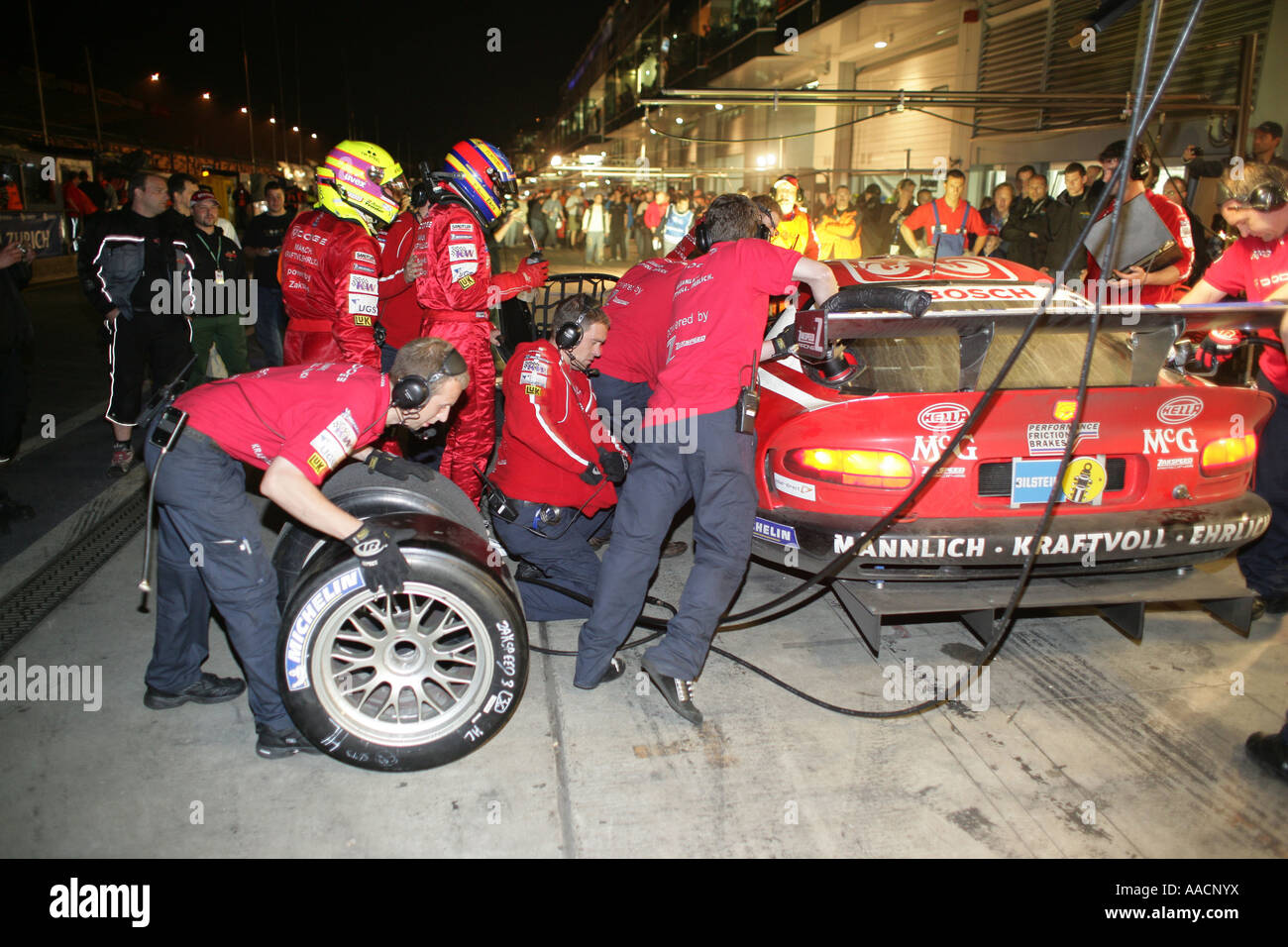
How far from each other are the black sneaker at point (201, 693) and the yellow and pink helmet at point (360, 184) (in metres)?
2.77

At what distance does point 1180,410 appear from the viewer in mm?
3416

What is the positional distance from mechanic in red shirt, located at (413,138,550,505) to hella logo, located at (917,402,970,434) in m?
2.28

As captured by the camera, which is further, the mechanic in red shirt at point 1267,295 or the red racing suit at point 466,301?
the red racing suit at point 466,301

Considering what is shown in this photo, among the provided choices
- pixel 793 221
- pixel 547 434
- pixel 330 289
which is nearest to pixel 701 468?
pixel 547 434

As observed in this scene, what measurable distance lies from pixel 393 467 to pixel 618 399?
1721 mm

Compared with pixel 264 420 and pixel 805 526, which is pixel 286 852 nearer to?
pixel 264 420

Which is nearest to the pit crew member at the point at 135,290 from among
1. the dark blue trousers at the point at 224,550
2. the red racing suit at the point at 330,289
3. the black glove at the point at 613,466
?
the red racing suit at the point at 330,289

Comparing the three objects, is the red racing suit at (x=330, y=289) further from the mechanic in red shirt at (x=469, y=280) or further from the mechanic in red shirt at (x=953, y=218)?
the mechanic in red shirt at (x=953, y=218)

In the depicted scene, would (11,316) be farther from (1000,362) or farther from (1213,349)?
(1213,349)

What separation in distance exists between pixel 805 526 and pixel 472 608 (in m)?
1.42

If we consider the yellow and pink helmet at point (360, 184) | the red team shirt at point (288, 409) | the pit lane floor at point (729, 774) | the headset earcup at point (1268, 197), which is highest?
the yellow and pink helmet at point (360, 184)

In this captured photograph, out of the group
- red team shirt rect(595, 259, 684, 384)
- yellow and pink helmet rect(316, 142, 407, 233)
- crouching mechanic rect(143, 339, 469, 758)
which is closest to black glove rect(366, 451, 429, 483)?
crouching mechanic rect(143, 339, 469, 758)

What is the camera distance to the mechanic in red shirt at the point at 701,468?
322 cm

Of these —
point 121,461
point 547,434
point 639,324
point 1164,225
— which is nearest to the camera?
point 547,434
